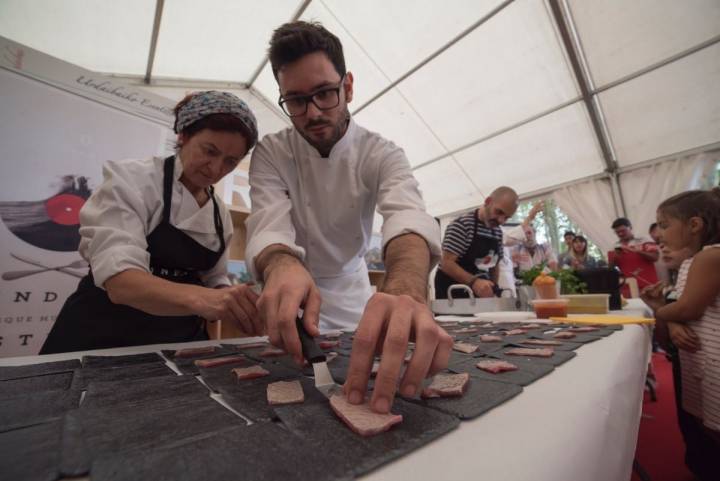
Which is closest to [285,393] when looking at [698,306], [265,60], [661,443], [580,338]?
[580,338]

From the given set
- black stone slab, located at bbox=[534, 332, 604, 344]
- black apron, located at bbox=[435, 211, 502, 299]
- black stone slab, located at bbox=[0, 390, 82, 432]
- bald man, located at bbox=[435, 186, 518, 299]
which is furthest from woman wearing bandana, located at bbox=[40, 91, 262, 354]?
black apron, located at bbox=[435, 211, 502, 299]

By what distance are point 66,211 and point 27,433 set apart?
204 cm

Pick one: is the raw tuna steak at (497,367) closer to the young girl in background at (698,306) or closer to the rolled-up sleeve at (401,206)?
the rolled-up sleeve at (401,206)

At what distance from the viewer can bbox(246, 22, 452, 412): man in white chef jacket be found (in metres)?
0.40

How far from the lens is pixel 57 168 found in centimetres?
183

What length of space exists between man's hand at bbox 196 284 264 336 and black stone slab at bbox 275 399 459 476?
46 cm

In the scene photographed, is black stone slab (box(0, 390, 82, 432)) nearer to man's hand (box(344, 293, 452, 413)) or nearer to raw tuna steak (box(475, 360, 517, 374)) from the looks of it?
man's hand (box(344, 293, 452, 413))

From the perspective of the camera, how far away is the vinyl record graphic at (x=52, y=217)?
5.52 feet

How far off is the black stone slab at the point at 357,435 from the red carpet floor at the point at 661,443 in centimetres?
157

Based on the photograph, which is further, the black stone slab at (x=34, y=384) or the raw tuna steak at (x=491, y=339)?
the raw tuna steak at (x=491, y=339)

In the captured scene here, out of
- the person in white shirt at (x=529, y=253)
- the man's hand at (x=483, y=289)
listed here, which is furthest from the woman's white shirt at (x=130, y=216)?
the person in white shirt at (x=529, y=253)

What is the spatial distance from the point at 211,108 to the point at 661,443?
245 cm

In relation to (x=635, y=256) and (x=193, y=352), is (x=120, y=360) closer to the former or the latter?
(x=193, y=352)

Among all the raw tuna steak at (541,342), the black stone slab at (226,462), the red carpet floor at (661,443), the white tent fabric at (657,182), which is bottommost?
the red carpet floor at (661,443)
